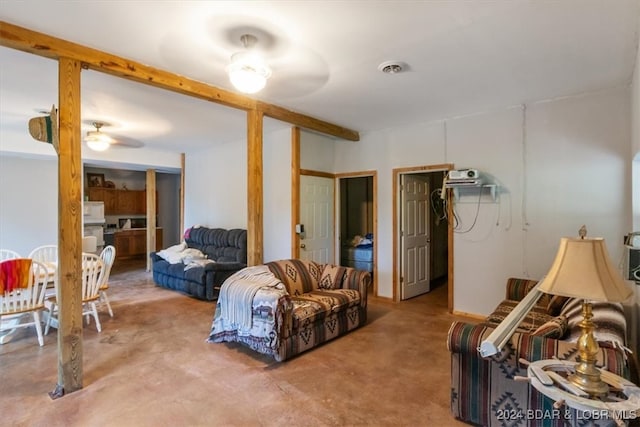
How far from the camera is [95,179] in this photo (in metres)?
8.75

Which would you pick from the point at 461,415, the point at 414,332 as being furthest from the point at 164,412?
the point at 414,332

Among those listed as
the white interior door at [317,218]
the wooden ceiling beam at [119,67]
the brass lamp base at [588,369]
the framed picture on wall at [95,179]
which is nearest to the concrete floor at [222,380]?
the brass lamp base at [588,369]

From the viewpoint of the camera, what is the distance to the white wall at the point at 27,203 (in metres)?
6.05

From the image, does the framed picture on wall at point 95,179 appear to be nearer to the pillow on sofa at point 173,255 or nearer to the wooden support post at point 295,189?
the pillow on sofa at point 173,255

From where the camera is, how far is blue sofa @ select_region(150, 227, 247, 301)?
4.98 m

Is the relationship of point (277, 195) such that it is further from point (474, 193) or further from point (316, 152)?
point (474, 193)

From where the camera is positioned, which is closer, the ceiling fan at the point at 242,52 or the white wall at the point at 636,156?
the ceiling fan at the point at 242,52

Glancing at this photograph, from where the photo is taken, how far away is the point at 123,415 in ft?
7.16

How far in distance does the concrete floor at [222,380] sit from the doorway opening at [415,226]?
1173mm

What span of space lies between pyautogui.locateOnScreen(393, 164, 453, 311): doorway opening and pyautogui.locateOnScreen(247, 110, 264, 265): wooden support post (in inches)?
88.9

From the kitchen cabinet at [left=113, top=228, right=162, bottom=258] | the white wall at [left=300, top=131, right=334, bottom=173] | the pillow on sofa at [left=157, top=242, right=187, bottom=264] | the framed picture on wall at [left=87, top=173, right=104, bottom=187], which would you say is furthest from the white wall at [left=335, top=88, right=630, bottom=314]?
the framed picture on wall at [left=87, top=173, right=104, bottom=187]

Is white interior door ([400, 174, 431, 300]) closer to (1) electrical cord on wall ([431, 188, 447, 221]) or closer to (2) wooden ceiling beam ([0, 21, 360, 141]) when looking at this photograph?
(1) electrical cord on wall ([431, 188, 447, 221])

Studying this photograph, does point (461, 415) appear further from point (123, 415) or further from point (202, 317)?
point (202, 317)

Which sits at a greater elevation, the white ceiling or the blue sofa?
the white ceiling
